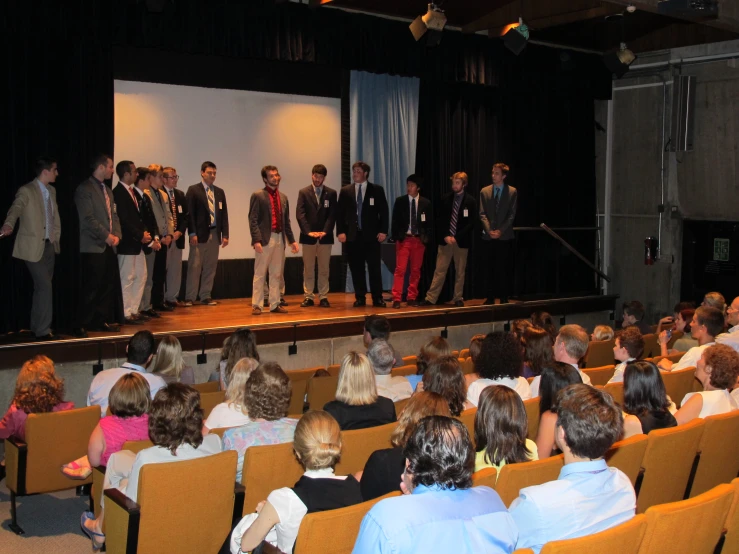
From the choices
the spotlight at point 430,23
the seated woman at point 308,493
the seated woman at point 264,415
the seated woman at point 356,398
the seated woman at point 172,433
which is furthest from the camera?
the spotlight at point 430,23

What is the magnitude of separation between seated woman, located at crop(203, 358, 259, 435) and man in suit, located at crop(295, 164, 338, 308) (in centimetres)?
478

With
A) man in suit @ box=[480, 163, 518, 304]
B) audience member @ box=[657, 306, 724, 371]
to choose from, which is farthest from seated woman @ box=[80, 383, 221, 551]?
man in suit @ box=[480, 163, 518, 304]

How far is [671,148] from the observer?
1118 cm

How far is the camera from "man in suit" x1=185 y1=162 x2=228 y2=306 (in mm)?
8622

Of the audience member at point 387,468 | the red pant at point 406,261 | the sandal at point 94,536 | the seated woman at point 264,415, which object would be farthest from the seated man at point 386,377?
the red pant at point 406,261

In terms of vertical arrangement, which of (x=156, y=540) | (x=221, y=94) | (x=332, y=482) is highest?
(x=221, y=94)

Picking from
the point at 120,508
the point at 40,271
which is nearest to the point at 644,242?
the point at 40,271

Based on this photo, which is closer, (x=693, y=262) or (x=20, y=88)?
(x=20, y=88)

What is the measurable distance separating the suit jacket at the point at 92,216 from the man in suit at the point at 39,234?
24cm

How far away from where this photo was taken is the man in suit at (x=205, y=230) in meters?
8.62

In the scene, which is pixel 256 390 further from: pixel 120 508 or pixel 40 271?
pixel 40 271

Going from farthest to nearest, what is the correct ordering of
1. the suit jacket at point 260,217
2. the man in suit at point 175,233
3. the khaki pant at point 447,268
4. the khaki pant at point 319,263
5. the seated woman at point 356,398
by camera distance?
the khaki pant at point 447,268 < the khaki pant at point 319,263 < the man in suit at point 175,233 < the suit jacket at point 260,217 < the seated woman at point 356,398

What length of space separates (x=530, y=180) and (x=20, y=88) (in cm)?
720

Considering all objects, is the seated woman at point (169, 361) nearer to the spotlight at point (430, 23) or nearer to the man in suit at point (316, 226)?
the man in suit at point (316, 226)
